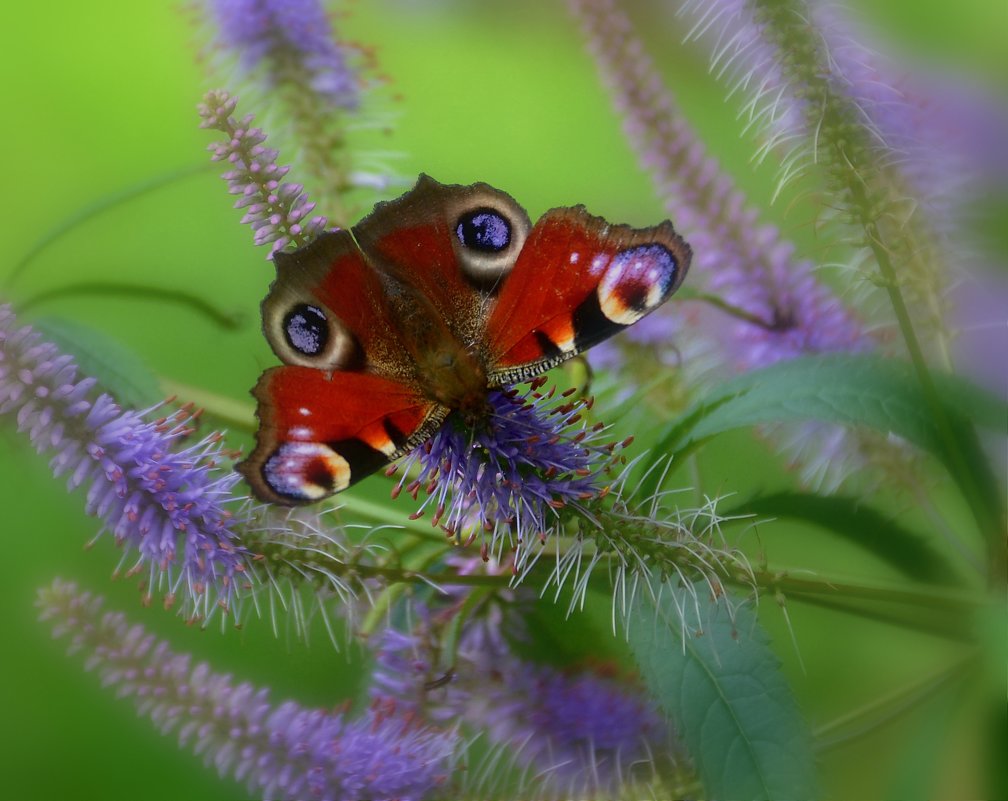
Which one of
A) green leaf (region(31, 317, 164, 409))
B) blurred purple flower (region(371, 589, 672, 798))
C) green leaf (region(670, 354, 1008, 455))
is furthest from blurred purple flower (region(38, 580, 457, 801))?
green leaf (region(670, 354, 1008, 455))

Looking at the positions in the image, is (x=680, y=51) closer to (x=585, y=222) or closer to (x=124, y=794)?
(x=585, y=222)

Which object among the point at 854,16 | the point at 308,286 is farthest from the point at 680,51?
the point at 308,286

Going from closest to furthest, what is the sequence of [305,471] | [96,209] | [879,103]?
[305,471], [879,103], [96,209]

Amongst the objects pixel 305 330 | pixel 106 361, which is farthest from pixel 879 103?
pixel 106 361

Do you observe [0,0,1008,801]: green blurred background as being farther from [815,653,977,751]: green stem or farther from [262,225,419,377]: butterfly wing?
[262,225,419,377]: butterfly wing

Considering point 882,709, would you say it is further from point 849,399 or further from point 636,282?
point 636,282
